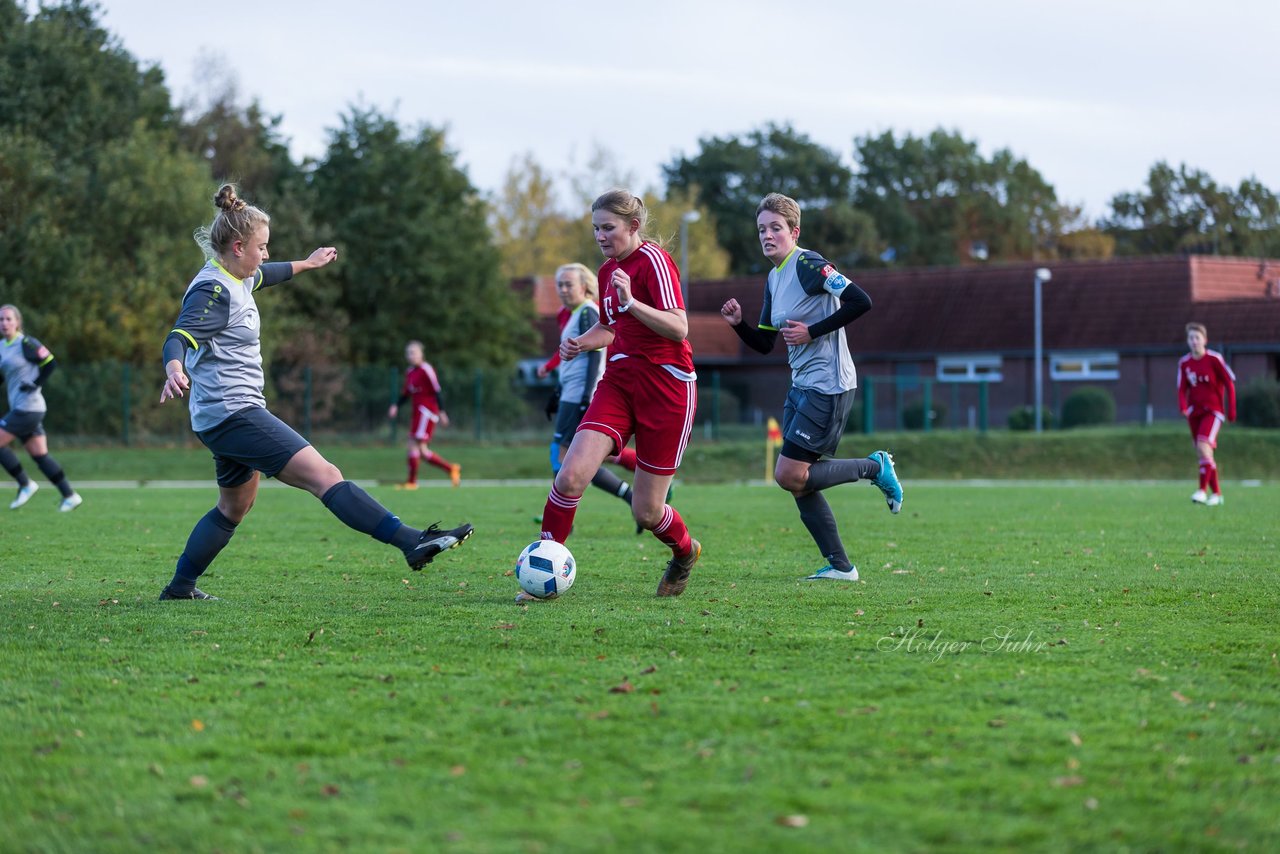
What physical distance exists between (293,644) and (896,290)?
44.9 m

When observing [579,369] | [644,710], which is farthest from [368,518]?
[579,369]

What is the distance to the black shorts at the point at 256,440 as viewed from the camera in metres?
6.83

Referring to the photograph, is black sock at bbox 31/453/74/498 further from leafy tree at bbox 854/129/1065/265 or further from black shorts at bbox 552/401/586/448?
leafy tree at bbox 854/129/1065/265

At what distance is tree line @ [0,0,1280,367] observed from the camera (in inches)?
1330

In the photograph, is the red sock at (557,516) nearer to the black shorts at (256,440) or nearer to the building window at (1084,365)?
the black shorts at (256,440)

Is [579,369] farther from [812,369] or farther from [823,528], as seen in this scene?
[823,528]

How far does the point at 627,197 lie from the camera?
7195 mm

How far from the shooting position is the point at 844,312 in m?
8.07

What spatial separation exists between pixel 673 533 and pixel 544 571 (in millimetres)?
799

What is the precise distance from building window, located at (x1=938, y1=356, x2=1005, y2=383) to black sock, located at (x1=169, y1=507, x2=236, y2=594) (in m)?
41.0

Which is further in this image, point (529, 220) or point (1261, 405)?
point (529, 220)

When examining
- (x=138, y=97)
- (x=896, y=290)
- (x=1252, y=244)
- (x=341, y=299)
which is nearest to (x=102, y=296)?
(x=138, y=97)

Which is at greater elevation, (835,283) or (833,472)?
(835,283)

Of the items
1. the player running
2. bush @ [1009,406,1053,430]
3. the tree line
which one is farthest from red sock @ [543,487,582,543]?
bush @ [1009,406,1053,430]
